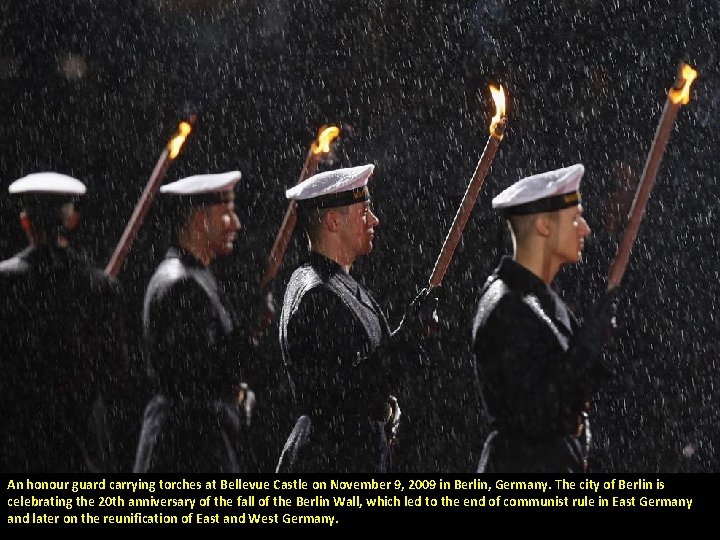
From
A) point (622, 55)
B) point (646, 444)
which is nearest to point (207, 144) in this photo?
point (622, 55)

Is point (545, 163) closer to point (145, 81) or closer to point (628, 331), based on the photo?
point (628, 331)

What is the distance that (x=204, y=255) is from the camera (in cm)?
534

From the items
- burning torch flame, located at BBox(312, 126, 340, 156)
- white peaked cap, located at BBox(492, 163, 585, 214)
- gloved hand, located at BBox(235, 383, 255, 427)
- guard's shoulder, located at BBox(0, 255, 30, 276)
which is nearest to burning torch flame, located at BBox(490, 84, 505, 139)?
white peaked cap, located at BBox(492, 163, 585, 214)

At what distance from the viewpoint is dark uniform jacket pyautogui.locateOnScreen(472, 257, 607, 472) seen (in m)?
3.94

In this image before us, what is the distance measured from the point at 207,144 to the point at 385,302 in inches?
61.3

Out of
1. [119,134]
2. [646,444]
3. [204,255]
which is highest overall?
[119,134]

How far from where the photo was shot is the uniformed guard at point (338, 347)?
178 inches

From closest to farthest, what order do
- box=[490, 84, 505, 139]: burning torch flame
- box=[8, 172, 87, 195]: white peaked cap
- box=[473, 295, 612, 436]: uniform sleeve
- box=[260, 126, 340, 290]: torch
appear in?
box=[473, 295, 612, 436]: uniform sleeve → box=[490, 84, 505, 139]: burning torch flame → box=[8, 172, 87, 195]: white peaked cap → box=[260, 126, 340, 290]: torch

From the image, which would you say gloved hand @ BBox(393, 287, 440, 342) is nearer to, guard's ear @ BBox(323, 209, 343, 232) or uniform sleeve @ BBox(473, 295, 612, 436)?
uniform sleeve @ BBox(473, 295, 612, 436)

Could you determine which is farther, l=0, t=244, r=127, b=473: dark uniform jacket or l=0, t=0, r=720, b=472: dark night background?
l=0, t=0, r=720, b=472: dark night background

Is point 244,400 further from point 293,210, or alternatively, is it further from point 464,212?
point 464,212

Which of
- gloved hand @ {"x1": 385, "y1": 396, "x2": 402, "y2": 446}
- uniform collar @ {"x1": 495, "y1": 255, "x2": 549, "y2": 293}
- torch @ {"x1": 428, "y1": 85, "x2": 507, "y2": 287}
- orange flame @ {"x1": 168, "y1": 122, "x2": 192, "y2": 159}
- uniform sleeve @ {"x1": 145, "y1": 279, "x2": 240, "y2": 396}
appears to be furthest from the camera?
orange flame @ {"x1": 168, "y1": 122, "x2": 192, "y2": 159}

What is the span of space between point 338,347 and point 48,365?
5.51 feet

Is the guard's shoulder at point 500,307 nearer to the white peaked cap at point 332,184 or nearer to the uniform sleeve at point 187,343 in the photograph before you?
the white peaked cap at point 332,184
